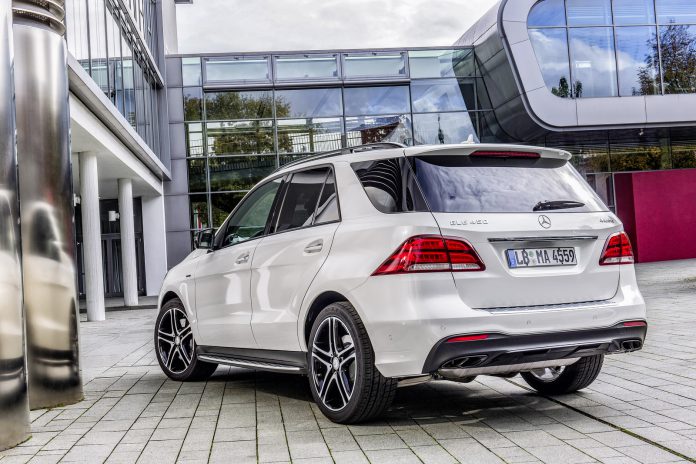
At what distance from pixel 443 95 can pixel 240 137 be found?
717 centimetres

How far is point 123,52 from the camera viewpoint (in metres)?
20.2

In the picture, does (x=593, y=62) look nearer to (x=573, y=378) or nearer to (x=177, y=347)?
(x=177, y=347)

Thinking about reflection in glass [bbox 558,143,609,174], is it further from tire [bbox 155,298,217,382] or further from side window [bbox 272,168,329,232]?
side window [bbox 272,168,329,232]

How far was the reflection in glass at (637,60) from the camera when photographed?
1098 inches

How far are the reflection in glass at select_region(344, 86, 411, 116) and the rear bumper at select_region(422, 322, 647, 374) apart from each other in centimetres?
2461

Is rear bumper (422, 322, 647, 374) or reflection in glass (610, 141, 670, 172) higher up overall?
reflection in glass (610, 141, 670, 172)

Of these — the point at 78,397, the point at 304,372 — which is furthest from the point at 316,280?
the point at 78,397

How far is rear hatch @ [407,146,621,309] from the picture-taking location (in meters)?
4.86

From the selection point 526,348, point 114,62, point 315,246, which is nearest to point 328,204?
point 315,246

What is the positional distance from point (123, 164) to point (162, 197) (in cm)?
829

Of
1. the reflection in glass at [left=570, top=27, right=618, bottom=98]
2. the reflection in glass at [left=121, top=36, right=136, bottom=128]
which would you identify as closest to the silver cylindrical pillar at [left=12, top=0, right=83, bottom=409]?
the reflection in glass at [left=121, top=36, right=136, bottom=128]

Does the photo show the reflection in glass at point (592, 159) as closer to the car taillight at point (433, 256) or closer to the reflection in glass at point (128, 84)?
the reflection in glass at point (128, 84)

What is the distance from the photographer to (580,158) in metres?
30.1

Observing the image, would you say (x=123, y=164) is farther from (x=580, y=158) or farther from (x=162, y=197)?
(x=580, y=158)
